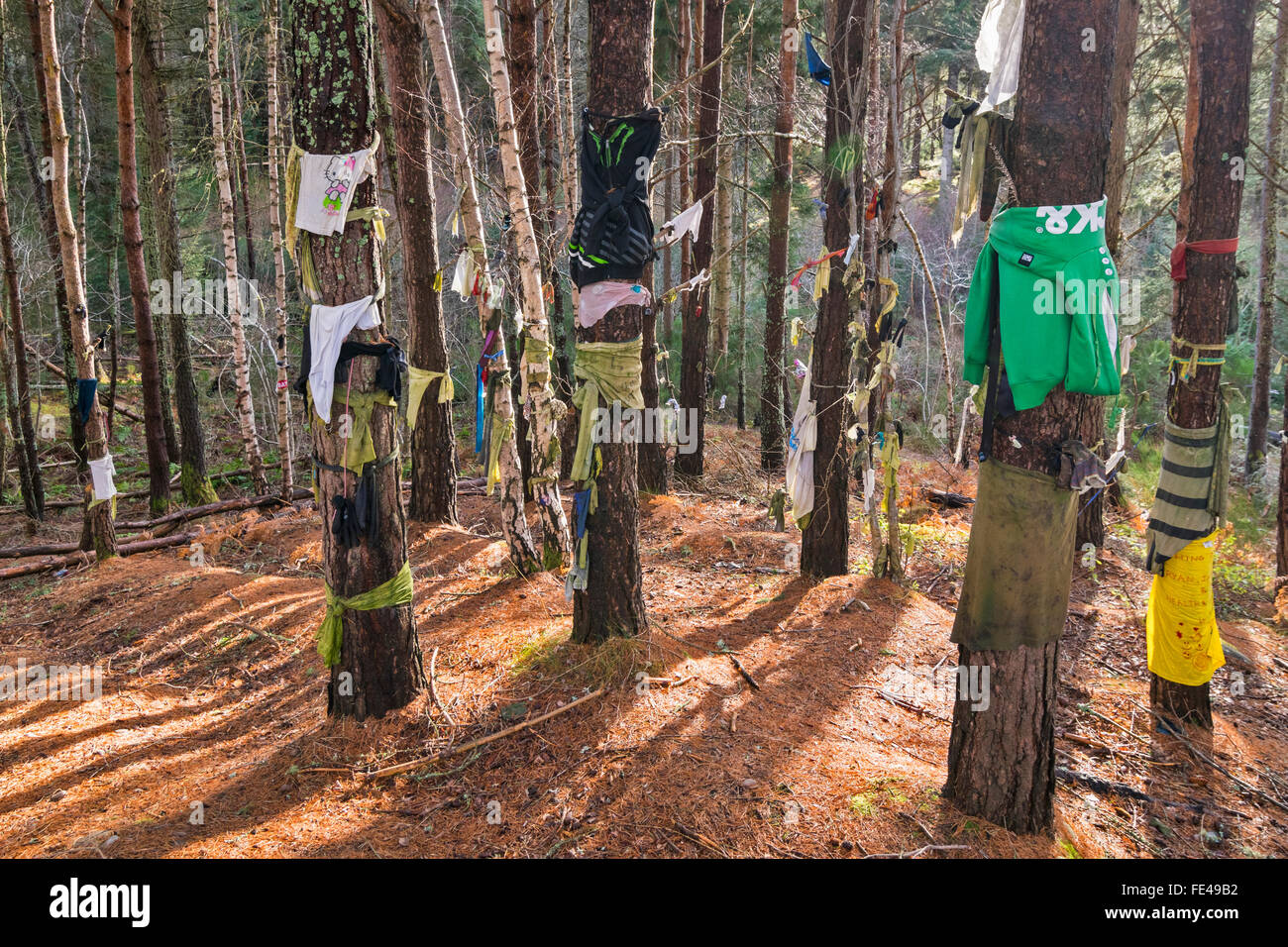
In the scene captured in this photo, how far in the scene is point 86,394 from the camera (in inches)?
298

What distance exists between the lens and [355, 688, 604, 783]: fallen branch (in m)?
3.84

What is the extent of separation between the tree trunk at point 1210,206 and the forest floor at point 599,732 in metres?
1.28

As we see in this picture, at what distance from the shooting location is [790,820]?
10.6 feet

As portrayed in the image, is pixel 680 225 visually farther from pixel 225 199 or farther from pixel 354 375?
pixel 225 199

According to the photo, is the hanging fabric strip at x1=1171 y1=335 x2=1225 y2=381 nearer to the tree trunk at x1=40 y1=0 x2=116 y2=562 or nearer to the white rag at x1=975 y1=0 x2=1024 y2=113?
the white rag at x1=975 y1=0 x2=1024 y2=113

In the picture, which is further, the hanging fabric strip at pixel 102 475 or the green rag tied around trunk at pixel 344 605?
the hanging fabric strip at pixel 102 475

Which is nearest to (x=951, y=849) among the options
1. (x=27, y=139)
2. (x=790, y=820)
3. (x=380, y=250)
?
(x=790, y=820)

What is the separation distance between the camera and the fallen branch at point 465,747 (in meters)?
3.84

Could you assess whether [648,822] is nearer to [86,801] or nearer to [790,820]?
[790,820]

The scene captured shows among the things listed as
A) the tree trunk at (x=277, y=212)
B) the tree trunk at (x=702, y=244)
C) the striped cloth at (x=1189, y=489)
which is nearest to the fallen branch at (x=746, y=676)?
the striped cloth at (x=1189, y=489)

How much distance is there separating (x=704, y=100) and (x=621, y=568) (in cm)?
870

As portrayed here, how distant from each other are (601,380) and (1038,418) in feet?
7.57

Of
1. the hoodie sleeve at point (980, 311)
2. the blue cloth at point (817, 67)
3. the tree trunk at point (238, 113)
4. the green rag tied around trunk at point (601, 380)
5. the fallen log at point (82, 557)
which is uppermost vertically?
the tree trunk at point (238, 113)

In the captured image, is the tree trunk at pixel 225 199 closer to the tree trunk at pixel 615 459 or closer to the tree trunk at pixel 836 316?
the tree trunk at pixel 615 459
